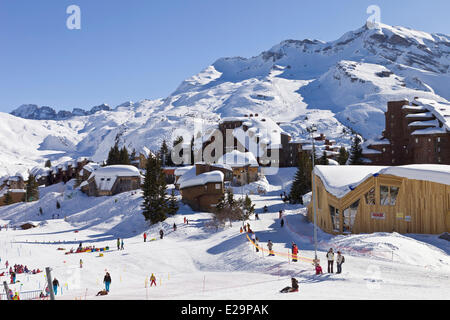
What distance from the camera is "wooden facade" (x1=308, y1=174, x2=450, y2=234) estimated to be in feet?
98.9

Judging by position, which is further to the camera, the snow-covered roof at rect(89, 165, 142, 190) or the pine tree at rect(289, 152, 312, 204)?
the snow-covered roof at rect(89, 165, 142, 190)

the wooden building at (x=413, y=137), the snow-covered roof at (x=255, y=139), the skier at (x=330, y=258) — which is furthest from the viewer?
→ the snow-covered roof at (x=255, y=139)

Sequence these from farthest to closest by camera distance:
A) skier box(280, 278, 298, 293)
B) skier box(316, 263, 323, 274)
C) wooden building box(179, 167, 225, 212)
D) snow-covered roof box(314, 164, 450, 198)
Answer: wooden building box(179, 167, 225, 212), snow-covered roof box(314, 164, 450, 198), skier box(316, 263, 323, 274), skier box(280, 278, 298, 293)

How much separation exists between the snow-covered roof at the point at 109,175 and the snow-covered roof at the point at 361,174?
46.5 m

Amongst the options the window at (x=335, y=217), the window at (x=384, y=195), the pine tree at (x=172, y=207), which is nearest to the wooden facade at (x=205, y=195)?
the pine tree at (x=172, y=207)

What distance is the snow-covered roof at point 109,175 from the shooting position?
75.8 meters

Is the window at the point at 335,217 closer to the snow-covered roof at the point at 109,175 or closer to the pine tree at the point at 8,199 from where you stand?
the snow-covered roof at the point at 109,175

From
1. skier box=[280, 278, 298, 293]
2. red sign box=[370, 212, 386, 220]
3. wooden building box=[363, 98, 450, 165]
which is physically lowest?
skier box=[280, 278, 298, 293]

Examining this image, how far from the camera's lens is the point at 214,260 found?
33281mm

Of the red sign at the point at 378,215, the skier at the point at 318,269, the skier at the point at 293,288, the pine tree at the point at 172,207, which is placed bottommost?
the pine tree at the point at 172,207

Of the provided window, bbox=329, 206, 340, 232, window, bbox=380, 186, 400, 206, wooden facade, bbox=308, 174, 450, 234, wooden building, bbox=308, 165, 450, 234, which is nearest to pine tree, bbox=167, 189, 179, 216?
wooden building, bbox=308, 165, 450, 234

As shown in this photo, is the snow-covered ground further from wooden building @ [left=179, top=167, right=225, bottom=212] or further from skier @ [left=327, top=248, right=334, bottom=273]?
wooden building @ [left=179, top=167, right=225, bottom=212]

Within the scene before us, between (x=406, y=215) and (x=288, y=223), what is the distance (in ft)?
47.4
